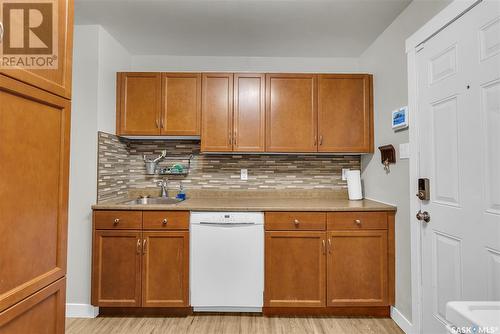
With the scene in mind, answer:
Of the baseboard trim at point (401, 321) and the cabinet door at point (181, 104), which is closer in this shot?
the baseboard trim at point (401, 321)

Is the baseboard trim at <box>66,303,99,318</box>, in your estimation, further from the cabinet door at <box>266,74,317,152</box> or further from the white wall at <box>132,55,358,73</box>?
the white wall at <box>132,55,358,73</box>

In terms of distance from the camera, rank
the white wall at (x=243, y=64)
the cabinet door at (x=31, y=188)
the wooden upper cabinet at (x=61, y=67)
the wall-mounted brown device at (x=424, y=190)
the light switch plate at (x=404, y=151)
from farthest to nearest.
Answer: the white wall at (x=243, y=64)
the light switch plate at (x=404, y=151)
the wall-mounted brown device at (x=424, y=190)
the wooden upper cabinet at (x=61, y=67)
the cabinet door at (x=31, y=188)

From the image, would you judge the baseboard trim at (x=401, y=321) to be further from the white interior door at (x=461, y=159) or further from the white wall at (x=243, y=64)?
the white wall at (x=243, y=64)

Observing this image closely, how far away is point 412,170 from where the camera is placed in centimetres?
180

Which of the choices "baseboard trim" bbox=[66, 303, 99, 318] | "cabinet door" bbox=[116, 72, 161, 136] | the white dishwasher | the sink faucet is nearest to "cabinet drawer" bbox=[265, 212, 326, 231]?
the white dishwasher

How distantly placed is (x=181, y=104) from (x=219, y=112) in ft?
1.22

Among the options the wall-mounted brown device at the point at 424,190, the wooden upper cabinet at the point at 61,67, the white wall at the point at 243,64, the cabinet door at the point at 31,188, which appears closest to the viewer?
the cabinet door at the point at 31,188

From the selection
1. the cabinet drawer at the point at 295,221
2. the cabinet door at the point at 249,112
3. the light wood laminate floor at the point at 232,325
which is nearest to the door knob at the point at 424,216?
the cabinet drawer at the point at 295,221

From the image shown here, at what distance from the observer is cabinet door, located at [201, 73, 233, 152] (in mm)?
2459

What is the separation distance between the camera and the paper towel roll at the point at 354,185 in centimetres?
254

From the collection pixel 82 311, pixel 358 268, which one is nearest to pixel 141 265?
pixel 82 311

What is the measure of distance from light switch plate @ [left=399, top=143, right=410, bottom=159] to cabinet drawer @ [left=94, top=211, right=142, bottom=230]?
2.10 meters

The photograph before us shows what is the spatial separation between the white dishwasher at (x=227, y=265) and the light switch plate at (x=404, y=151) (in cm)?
124

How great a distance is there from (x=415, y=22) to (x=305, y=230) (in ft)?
5.67
